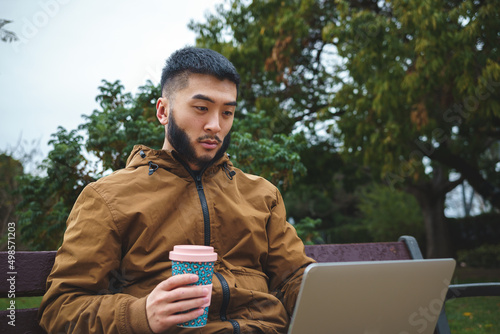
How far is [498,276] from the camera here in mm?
12516

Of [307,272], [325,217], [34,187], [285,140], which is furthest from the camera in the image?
[325,217]

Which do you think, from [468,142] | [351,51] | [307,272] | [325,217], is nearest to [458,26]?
[351,51]

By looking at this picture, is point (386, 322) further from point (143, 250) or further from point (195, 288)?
point (143, 250)

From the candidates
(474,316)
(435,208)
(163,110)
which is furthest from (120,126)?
(435,208)

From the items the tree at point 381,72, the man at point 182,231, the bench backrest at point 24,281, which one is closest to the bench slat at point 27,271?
the bench backrest at point 24,281

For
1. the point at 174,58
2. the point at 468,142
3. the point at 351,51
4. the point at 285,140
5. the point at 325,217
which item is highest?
the point at 351,51

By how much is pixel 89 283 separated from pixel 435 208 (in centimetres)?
1471

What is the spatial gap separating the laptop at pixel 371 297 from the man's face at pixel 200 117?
2.61ft

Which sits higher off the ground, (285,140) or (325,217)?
(285,140)

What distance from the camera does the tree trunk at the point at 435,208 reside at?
1452 cm

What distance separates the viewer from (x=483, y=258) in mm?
15438

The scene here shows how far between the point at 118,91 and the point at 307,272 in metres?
3.50

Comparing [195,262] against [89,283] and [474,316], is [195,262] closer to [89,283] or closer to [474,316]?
[89,283]

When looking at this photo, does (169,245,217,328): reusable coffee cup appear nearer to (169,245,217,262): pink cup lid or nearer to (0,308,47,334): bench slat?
(169,245,217,262): pink cup lid
